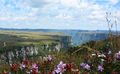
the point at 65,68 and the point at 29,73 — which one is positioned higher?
the point at 65,68

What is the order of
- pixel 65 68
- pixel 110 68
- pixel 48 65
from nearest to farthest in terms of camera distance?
pixel 65 68, pixel 110 68, pixel 48 65

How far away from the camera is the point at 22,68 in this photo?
10.4ft

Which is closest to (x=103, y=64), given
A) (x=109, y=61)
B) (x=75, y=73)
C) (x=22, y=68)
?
(x=109, y=61)

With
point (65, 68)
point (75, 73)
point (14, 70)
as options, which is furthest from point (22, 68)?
point (75, 73)

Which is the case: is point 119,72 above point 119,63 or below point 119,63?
below

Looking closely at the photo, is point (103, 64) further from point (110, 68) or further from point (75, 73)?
point (75, 73)

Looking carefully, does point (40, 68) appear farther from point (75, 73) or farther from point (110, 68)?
point (110, 68)

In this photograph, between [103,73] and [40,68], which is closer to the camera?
[103,73]

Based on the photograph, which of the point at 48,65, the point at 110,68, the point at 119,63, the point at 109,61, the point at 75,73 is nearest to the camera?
the point at 75,73

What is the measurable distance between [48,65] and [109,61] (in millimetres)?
1478

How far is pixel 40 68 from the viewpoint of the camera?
3.52 meters

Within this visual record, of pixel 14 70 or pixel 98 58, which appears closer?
pixel 14 70

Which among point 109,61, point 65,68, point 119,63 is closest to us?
point 65,68

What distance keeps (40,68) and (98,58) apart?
4.95 feet
